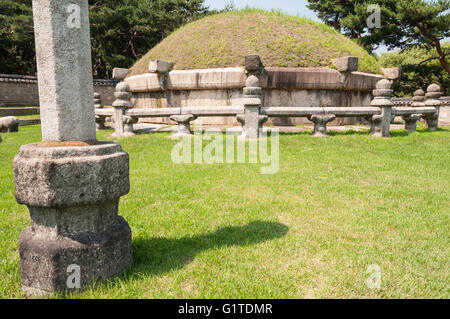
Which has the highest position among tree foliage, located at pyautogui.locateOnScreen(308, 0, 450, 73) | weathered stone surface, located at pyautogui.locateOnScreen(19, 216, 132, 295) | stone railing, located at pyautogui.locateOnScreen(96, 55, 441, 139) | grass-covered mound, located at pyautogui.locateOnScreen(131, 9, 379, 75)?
tree foliage, located at pyautogui.locateOnScreen(308, 0, 450, 73)

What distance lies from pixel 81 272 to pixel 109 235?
0.88ft

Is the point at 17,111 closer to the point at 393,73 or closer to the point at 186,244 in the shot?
the point at 186,244

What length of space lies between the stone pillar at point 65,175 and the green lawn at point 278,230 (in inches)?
8.7

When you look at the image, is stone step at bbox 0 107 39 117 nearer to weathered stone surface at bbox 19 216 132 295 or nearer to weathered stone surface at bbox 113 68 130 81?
weathered stone surface at bbox 113 68 130 81

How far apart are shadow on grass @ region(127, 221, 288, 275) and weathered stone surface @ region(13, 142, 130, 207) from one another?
0.64 metres

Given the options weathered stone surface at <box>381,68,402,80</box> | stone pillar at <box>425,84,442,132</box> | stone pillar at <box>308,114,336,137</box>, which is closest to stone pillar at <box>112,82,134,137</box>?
stone pillar at <box>308,114,336,137</box>

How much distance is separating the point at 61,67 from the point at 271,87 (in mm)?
7834

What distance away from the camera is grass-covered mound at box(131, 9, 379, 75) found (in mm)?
9852

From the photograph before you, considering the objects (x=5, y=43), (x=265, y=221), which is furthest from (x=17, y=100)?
(x=265, y=221)

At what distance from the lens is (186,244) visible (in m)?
2.53

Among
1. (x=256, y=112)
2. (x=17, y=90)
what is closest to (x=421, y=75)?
(x=256, y=112)

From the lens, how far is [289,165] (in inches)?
207

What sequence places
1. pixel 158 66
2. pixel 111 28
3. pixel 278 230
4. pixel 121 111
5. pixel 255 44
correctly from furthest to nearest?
pixel 111 28 < pixel 255 44 < pixel 158 66 < pixel 121 111 < pixel 278 230

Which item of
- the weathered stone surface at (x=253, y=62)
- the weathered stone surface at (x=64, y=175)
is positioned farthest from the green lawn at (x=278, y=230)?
the weathered stone surface at (x=253, y=62)
